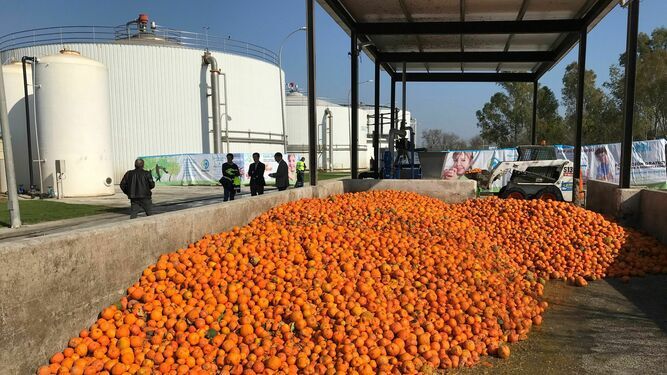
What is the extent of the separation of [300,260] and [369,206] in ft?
10.3

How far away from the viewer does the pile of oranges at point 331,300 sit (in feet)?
11.6

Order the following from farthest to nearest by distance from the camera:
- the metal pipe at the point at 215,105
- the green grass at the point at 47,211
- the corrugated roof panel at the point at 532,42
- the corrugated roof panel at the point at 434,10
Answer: the metal pipe at the point at 215,105 < the corrugated roof panel at the point at 532,42 < the green grass at the point at 47,211 < the corrugated roof panel at the point at 434,10

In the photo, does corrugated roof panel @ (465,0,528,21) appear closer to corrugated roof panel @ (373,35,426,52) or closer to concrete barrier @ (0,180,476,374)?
corrugated roof panel @ (373,35,426,52)

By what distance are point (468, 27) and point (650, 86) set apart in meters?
36.1

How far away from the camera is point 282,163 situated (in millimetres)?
12750

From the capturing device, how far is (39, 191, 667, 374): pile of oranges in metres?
3.53

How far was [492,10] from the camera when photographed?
1215 centimetres

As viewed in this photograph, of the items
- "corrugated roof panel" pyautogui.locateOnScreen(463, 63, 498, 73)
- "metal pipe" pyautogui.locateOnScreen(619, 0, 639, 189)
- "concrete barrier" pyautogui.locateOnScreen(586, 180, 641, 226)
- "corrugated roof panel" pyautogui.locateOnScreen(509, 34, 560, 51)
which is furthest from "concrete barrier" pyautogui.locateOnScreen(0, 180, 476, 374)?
"corrugated roof panel" pyautogui.locateOnScreen(463, 63, 498, 73)

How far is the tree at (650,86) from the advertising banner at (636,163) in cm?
2160

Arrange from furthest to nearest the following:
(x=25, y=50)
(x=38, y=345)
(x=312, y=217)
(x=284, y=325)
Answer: (x=25, y=50)
(x=312, y=217)
(x=284, y=325)
(x=38, y=345)

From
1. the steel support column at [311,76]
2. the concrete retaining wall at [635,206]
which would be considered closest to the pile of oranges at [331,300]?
the concrete retaining wall at [635,206]

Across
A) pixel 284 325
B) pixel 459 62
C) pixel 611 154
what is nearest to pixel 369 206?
pixel 284 325

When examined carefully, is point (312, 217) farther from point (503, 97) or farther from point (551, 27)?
point (503, 97)

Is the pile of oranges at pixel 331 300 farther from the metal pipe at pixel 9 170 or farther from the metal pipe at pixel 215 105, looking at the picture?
the metal pipe at pixel 215 105
